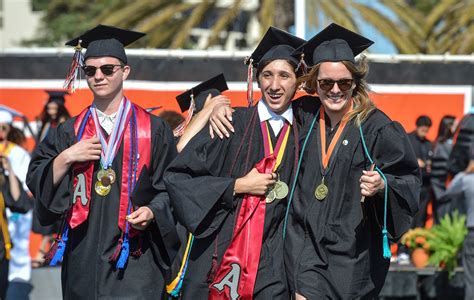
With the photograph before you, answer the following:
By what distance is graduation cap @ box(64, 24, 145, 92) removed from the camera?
24.2 ft

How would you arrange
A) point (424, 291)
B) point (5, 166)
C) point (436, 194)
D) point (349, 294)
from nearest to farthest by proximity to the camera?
point (349, 294)
point (5, 166)
point (424, 291)
point (436, 194)

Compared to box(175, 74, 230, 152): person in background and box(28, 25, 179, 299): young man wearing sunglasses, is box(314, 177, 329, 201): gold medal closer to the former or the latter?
box(28, 25, 179, 299): young man wearing sunglasses

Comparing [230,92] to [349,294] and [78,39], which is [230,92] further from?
[349,294]

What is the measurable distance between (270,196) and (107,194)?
1.02 meters

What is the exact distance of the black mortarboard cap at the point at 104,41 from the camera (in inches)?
291

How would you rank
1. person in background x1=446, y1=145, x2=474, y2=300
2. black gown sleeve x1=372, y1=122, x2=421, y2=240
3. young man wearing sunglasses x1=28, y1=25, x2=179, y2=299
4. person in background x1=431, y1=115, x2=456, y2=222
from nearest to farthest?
black gown sleeve x1=372, y1=122, x2=421, y2=240 → young man wearing sunglasses x1=28, y1=25, x2=179, y2=299 → person in background x1=446, y1=145, x2=474, y2=300 → person in background x1=431, y1=115, x2=456, y2=222

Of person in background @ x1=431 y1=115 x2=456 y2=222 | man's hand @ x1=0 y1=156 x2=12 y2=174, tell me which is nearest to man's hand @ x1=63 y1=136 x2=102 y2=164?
man's hand @ x1=0 y1=156 x2=12 y2=174

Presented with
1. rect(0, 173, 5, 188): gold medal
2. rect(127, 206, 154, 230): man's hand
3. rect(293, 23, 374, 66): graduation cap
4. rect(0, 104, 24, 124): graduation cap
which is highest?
rect(293, 23, 374, 66): graduation cap

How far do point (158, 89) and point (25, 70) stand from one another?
1489 mm

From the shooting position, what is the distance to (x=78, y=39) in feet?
24.8

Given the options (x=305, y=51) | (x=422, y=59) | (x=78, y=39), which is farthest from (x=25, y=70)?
(x=305, y=51)

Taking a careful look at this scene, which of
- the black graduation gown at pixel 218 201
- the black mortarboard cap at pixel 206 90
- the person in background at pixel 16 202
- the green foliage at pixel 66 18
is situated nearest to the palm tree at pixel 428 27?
the person in background at pixel 16 202

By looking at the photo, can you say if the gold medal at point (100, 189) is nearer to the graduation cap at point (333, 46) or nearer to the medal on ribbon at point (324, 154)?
the medal on ribbon at point (324, 154)

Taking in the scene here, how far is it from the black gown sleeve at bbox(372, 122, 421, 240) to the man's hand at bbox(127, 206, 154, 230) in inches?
53.9
